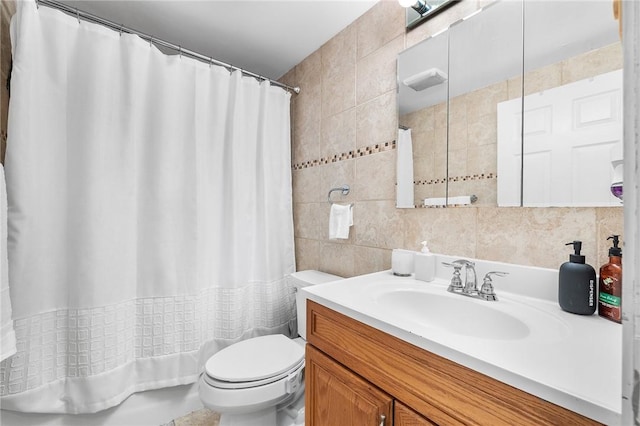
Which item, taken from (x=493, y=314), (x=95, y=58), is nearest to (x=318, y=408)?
(x=493, y=314)

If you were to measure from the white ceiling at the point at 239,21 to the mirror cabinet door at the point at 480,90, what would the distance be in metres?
0.63

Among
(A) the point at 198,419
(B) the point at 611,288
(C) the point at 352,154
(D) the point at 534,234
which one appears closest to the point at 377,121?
(C) the point at 352,154

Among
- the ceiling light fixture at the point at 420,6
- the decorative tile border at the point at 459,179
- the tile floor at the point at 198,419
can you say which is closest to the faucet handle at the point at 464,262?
the decorative tile border at the point at 459,179

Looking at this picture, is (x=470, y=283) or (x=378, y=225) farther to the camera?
(x=378, y=225)

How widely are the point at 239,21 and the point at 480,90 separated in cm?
133

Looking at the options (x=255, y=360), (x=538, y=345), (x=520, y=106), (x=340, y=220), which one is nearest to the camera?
(x=538, y=345)

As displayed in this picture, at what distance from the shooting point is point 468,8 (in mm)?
1089

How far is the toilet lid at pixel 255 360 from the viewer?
1.16 meters

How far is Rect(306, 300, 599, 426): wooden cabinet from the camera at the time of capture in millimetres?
500

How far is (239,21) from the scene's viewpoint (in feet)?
5.15

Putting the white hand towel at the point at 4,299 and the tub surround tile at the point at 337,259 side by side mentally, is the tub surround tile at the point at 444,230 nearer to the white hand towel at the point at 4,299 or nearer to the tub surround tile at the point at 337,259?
the tub surround tile at the point at 337,259

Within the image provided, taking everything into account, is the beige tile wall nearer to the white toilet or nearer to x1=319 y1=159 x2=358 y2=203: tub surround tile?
x1=319 y1=159 x2=358 y2=203: tub surround tile

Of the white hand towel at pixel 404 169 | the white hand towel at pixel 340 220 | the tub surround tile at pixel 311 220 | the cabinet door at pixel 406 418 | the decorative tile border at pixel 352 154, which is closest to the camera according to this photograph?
the cabinet door at pixel 406 418

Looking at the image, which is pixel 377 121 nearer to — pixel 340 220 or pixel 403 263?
pixel 340 220
